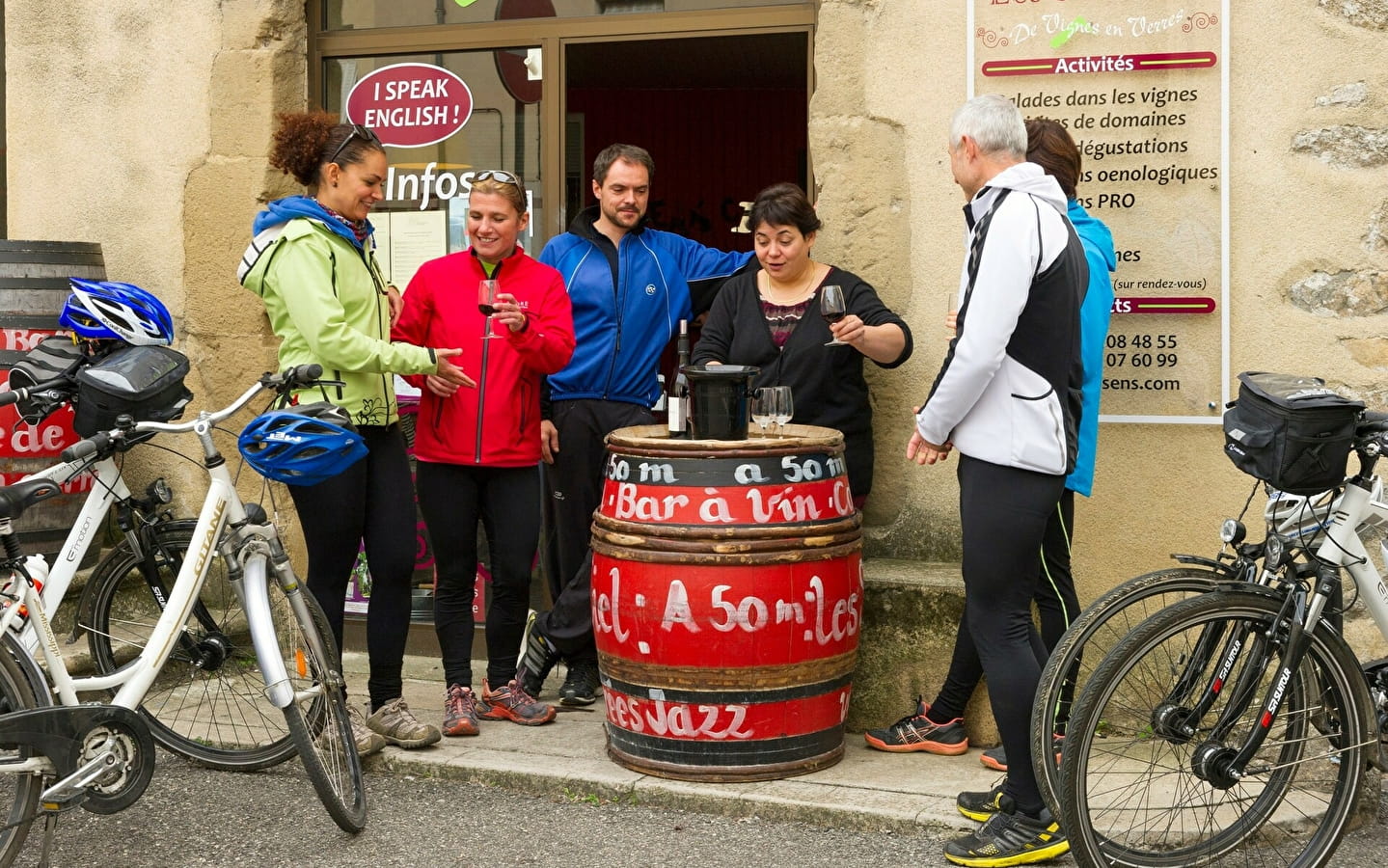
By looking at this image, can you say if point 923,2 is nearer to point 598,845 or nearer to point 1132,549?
point 1132,549

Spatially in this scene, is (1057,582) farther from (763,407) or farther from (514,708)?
(514,708)

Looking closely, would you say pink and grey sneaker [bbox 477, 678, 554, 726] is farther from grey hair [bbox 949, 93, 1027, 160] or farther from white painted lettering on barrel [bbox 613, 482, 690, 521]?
grey hair [bbox 949, 93, 1027, 160]

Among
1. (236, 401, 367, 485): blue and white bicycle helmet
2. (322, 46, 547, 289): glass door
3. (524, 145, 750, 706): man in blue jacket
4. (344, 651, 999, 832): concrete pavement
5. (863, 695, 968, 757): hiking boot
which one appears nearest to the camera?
(236, 401, 367, 485): blue and white bicycle helmet

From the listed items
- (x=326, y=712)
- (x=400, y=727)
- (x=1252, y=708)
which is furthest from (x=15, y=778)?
(x=1252, y=708)

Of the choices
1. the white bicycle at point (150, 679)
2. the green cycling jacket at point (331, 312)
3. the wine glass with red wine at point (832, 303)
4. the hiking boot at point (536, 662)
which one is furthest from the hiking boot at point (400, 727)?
the wine glass with red wine at point (832, 303)

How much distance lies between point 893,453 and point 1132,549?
81cm

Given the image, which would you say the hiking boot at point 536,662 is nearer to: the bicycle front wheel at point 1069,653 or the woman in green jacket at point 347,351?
the woman in green jacket at point 347,351

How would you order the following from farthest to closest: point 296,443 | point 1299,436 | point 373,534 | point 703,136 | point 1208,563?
point 703,136 → point 373,534 → point 296,443 → point 1208,563 → point 1299,436

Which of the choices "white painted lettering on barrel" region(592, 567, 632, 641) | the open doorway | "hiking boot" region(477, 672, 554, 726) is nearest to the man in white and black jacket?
"white painted lettering on barrel" region(592, 567, 632, 641)

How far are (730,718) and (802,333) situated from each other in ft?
3.97

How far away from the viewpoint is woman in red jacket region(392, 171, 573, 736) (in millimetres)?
4480

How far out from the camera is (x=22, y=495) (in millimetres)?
3543

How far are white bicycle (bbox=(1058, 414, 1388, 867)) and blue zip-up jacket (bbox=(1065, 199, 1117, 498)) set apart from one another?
662 millimetres

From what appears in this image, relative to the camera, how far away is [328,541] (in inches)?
169
